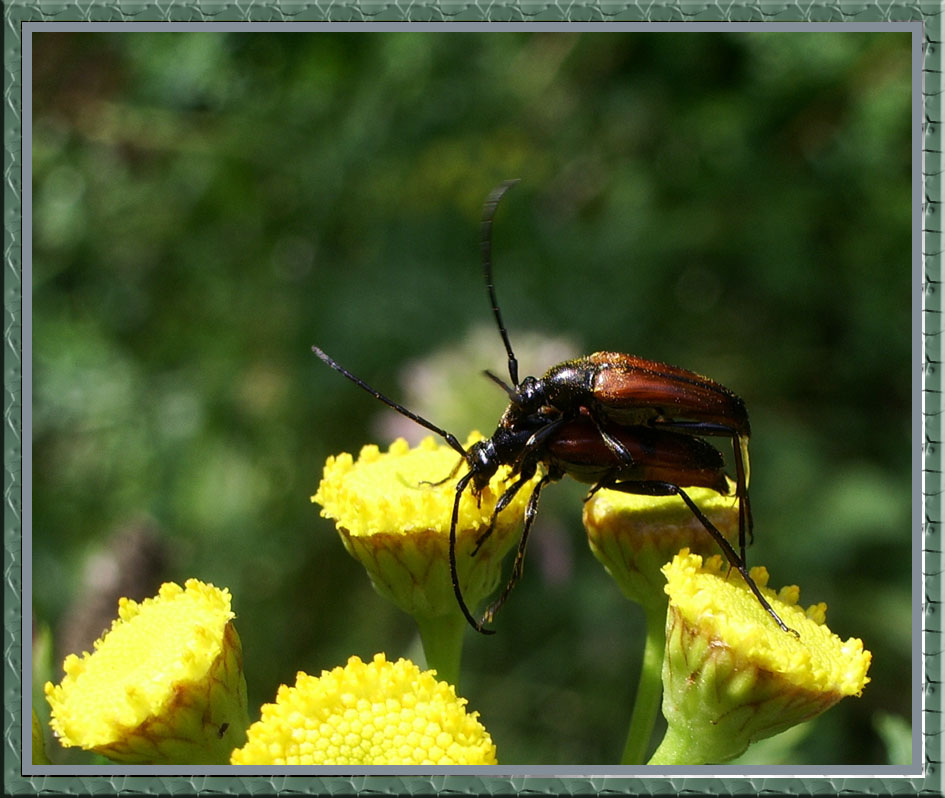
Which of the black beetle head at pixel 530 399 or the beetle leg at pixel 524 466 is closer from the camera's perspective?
the beetle leg at pixel 524 466

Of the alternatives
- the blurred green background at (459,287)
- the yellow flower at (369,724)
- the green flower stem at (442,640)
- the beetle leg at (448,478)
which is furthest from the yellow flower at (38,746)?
the blurred green background at (459,287)

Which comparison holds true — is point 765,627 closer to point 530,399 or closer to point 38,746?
point 530,399

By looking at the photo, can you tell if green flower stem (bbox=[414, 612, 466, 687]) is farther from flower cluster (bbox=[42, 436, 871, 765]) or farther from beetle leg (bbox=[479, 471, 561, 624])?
beetle leg (bbox=[479, 471, 561, 624])

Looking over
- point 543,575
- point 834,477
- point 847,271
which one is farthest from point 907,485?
point 543,575

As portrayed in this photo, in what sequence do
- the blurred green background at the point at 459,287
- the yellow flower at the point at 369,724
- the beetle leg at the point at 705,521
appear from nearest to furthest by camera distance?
1. the yellow flower at the point at 369,724
2. the beetle leg at the point at 705,521
3. the blurred green background at the point at 459,287

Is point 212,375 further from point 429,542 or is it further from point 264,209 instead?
point 429,542

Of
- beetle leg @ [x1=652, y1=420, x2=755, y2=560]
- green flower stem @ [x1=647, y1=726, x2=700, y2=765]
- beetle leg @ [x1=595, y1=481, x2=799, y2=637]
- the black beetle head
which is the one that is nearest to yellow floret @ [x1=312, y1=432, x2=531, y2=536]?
the black beetle head

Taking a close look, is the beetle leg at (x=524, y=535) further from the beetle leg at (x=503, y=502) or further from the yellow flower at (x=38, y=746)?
the yellow flower at (x=38, y=746)
